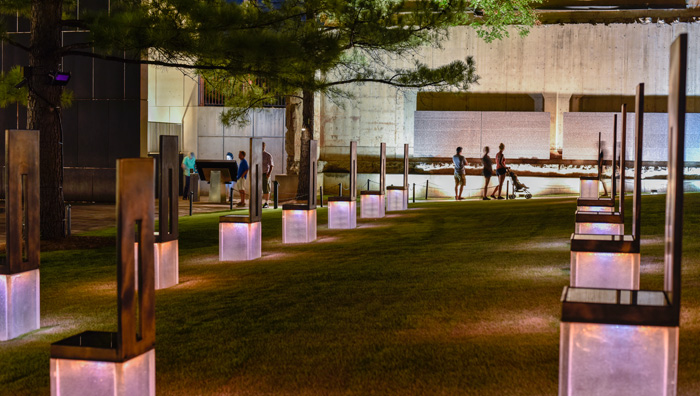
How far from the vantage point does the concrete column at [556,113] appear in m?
26.3

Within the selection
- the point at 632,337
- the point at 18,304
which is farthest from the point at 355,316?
the point at 632,337

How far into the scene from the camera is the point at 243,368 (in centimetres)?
556

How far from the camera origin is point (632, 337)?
13.3 feet

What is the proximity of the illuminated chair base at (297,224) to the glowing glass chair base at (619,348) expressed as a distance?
29.3 ft

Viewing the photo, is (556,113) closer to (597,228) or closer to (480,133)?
(480,133)

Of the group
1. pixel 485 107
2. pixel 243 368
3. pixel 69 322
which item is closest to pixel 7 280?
pixel 69 322

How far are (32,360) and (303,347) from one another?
199 cm

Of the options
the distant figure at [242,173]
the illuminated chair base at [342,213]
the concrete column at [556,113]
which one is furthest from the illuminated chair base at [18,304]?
the concrete column at [556,113]

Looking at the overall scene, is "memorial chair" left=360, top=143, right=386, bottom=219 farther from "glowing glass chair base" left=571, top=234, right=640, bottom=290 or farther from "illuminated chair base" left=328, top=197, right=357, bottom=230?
"glowing glass chair base" left=571, top=234, right=640, bottom=290

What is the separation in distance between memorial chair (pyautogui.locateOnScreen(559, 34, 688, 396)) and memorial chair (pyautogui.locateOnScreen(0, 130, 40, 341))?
4764mm

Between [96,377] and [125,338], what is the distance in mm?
254

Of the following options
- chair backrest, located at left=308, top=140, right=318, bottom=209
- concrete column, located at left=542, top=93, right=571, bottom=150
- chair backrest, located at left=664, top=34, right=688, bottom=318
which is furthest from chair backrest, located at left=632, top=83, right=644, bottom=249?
concrete column, located at left=542, top=93, right=571, bottom=150

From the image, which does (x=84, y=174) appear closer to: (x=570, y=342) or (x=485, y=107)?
(x=485, y=107)

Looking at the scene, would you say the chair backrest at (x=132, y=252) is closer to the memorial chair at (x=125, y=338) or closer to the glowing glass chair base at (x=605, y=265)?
the memorial chair at (x=125, y=338)
